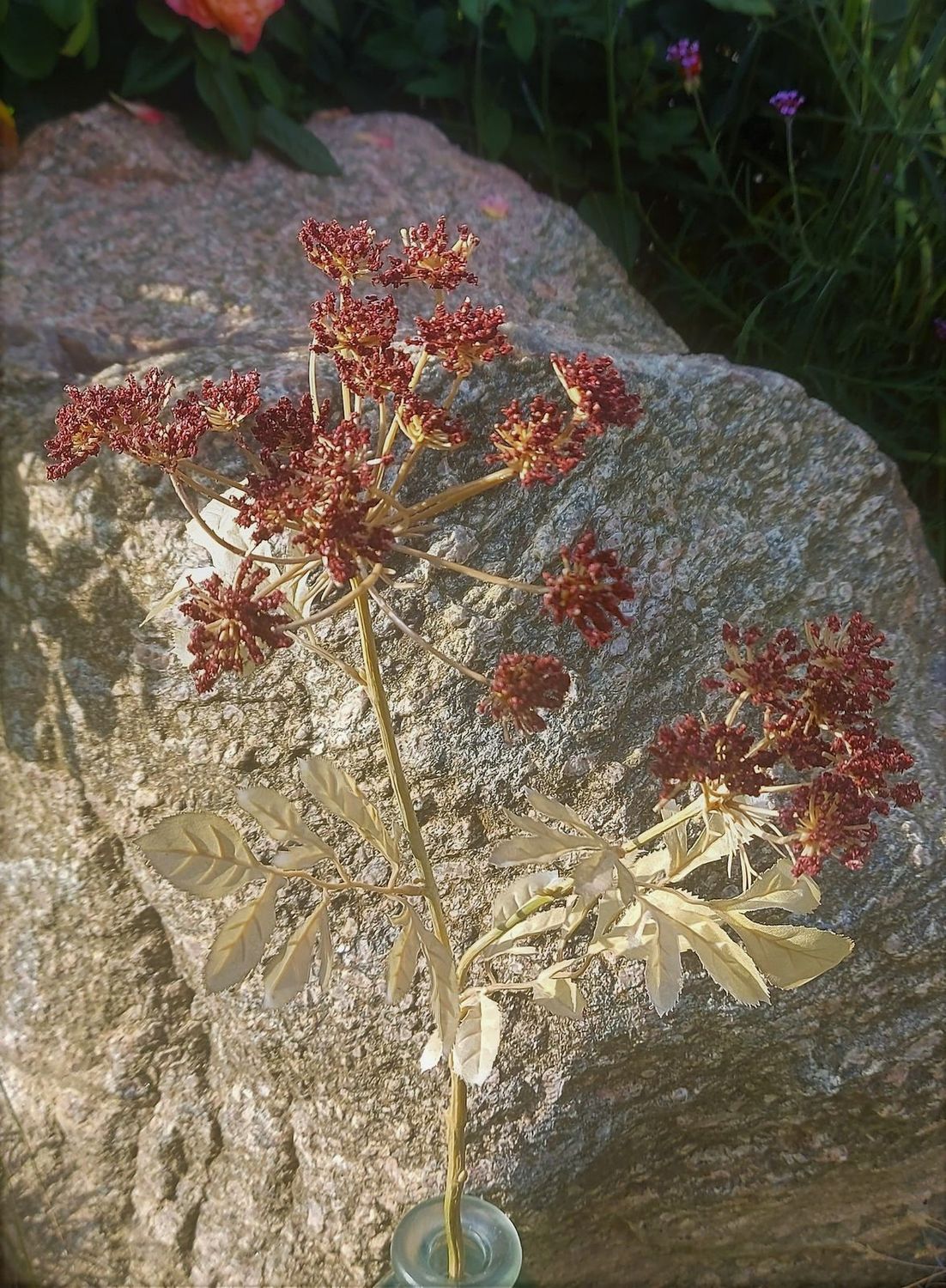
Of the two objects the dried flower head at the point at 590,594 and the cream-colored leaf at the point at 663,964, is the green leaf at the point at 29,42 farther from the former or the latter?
the cream-colored leaf at the point at 663,964

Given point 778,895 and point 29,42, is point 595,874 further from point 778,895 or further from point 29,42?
point 29,42

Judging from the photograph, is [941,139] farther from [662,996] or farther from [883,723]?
[662,996]

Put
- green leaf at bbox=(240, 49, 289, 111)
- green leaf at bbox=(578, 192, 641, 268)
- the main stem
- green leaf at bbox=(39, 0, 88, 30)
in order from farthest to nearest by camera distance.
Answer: green leaf at bbox=(578, 192, 641, 268)
green leaf at bbox=(240, 49, 289, 111)
green leaf at bbox=(39, 0, 88, 30)
the main stem

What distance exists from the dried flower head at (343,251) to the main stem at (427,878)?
0.63 feet

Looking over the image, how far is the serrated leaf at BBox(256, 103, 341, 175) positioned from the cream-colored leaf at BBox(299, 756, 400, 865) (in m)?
0.79

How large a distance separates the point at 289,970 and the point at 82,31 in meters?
0.96

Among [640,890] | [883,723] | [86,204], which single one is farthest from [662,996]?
[86,204]

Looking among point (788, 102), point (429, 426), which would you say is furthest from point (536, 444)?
point (788, 102)

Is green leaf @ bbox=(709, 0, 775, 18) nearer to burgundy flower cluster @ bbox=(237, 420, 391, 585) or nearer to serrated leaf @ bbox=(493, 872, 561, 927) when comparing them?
burgundy flower cluster @ bbox=(237, 420, 391, 585)

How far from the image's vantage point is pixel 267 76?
1133 mm

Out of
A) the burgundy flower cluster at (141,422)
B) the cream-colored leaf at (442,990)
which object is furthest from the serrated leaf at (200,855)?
the burgundy flower cluster at (141,422)

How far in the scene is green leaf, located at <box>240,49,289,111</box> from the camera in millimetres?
1123

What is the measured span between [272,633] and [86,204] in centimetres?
79

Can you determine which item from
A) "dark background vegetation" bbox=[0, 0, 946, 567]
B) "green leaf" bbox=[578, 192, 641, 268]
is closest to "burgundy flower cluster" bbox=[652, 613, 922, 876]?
"dark background vegetation" bbox=[0, 0, 946, 567]
